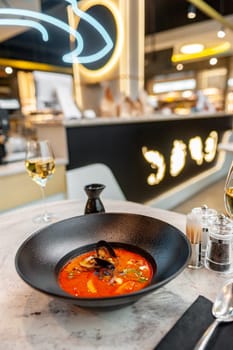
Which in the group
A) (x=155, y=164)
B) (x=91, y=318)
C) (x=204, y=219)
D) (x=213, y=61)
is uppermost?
(x=213, y=61)

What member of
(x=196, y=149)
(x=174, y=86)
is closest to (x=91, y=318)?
(x=196, y=149)

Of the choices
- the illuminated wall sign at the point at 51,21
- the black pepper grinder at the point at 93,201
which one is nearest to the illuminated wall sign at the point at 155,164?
the illuminated wall sign at the point at 51,21

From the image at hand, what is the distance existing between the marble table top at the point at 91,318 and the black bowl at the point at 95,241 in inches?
2.3

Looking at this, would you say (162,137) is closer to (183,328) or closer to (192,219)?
(192,219)

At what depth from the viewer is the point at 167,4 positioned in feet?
16.2

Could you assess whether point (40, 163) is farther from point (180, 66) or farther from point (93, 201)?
point (180, 66)

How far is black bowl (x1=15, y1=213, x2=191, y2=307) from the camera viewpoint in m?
0.53

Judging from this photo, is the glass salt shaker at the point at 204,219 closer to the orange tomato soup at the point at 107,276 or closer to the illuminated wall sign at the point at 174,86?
the orange tomato soup at the point at 107,276

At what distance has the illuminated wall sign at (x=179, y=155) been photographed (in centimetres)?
317

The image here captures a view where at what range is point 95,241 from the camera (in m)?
0.79

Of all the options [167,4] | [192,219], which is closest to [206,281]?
[192,219]

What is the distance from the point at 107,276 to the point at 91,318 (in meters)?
0.11

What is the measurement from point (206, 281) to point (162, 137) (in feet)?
8.97

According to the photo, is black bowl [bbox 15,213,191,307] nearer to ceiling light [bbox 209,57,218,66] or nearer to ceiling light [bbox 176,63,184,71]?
ceiling light [bbox 209,57,218,66]
